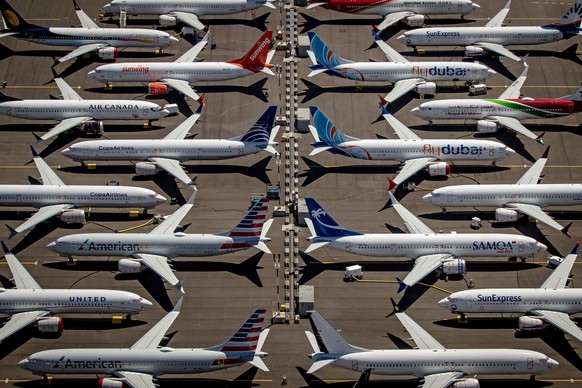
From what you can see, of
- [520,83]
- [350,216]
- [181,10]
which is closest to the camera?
[350,216]

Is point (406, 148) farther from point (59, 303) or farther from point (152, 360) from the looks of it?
point (59, 303)

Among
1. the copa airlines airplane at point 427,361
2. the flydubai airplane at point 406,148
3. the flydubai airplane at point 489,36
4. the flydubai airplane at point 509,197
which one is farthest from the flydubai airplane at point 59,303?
the flydubai airplane at point 489,36

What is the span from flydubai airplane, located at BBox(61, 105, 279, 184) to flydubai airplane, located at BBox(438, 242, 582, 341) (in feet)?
132

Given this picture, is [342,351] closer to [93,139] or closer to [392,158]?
[392,158]

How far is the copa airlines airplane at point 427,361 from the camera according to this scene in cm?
12888

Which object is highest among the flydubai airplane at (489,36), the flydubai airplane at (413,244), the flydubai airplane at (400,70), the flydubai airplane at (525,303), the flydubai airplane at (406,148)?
the flydubai airplane at (489,36)

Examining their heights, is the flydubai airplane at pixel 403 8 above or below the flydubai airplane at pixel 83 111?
above

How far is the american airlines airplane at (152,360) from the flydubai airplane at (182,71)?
59.9m

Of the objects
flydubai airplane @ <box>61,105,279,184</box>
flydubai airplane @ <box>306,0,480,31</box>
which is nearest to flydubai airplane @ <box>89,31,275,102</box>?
flydubai airplane @ <box>61,105,279,184</box>

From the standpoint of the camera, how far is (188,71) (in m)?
180

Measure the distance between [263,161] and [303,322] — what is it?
34.8 m

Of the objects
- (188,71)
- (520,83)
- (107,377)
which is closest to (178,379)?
(107,377)

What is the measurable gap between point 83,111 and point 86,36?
20377mm

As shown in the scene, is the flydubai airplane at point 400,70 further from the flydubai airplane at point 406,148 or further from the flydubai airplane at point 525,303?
the flydubai airplane at point 525,303
